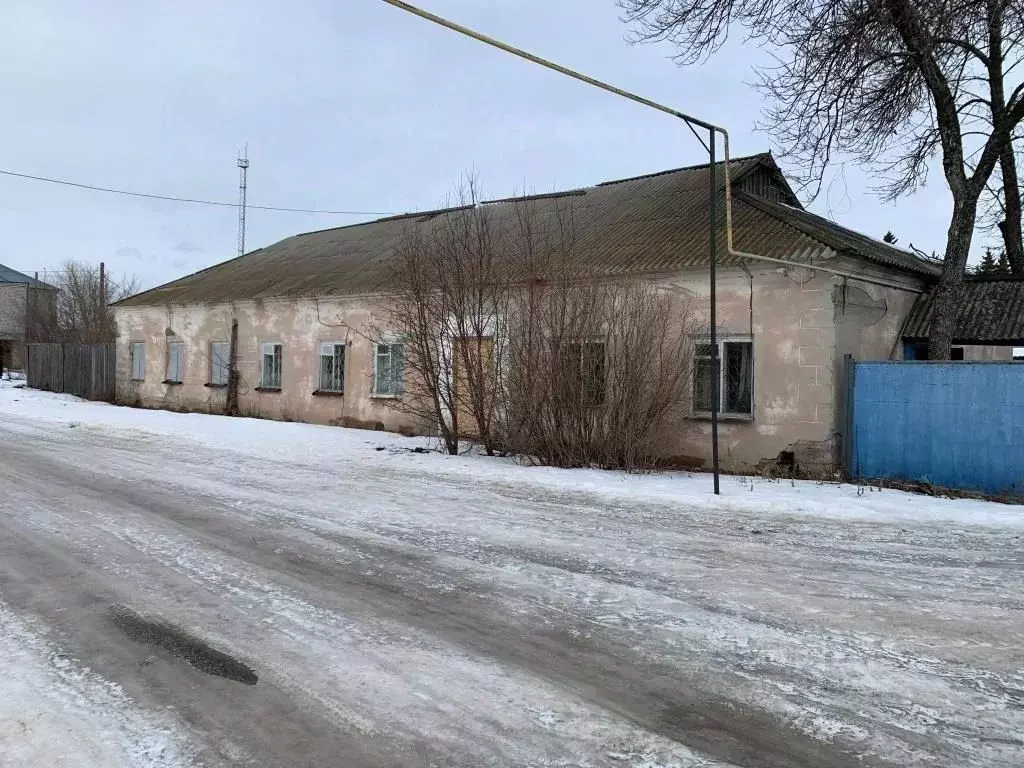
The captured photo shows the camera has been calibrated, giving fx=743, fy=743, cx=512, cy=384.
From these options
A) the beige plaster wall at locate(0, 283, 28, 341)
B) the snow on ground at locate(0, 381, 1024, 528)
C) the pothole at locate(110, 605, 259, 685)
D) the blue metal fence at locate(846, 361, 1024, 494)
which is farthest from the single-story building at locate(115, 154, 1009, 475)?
the beige plaster wall at locate(0, 283, 28, 341)

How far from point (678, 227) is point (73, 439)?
1238 centimetres

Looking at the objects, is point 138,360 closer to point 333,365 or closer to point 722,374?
point 333,365

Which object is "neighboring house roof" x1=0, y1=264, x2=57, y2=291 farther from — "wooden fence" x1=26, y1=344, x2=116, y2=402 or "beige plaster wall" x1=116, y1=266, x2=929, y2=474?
"beige plaster wall" x1=116, y1=266, x2=929, y2=474

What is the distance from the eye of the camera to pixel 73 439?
14406mm

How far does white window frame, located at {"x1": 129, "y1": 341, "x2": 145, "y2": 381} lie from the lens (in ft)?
79.7

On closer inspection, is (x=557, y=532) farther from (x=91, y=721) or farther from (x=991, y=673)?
(x=91, y=721)

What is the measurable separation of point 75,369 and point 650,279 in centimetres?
2415

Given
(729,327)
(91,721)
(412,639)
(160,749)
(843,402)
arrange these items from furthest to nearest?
(729,327)
(843,402)
(412,639)
(91,721)
(160,749)

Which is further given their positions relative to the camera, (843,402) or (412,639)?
(843,402)

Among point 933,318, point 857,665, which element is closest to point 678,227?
point 933,318

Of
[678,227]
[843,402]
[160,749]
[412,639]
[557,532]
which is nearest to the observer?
[160,749]

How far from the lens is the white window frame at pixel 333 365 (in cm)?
1783

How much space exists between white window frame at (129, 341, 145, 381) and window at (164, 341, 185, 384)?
64.5 inches

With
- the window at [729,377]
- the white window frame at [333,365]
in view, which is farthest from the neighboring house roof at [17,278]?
the window at [729,377]
